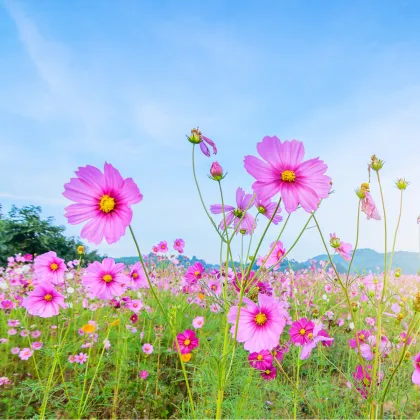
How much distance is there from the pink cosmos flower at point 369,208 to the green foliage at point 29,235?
9.21 metres

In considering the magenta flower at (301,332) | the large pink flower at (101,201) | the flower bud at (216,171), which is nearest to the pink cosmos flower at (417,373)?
the magenta flower at (301,332)

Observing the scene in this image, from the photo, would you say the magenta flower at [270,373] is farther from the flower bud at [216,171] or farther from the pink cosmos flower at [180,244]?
the pink cosmos flower at [180,244]

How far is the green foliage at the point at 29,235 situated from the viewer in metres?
9.13

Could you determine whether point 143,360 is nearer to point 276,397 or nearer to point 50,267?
point 276,397

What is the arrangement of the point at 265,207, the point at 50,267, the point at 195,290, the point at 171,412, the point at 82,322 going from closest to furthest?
the point at 265,207
the point at 50,267
the point at 171,412
the point at 195,290
the point at 82,322

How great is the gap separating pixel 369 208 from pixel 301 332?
71 centimetres

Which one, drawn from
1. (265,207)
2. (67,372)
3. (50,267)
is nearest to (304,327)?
(265,207)

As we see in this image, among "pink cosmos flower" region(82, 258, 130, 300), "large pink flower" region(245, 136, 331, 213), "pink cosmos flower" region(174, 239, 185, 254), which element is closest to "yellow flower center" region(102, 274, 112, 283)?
"pink cosmos flower" region(82, 258, 130, 300)

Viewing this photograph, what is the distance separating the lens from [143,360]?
271 cm

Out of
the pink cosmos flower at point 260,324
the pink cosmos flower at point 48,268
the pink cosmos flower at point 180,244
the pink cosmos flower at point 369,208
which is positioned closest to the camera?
the pink cosmos flower at point 260,324

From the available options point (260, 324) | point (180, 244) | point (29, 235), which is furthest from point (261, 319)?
point (29, 235)

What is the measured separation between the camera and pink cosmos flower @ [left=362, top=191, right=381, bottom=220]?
1.14 metres

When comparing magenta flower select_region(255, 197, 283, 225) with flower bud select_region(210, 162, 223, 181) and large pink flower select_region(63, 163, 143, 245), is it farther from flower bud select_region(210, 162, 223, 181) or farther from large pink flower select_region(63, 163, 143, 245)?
large pink flower select_region(63, 163, 143, 245)

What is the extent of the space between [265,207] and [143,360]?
2.01 m
